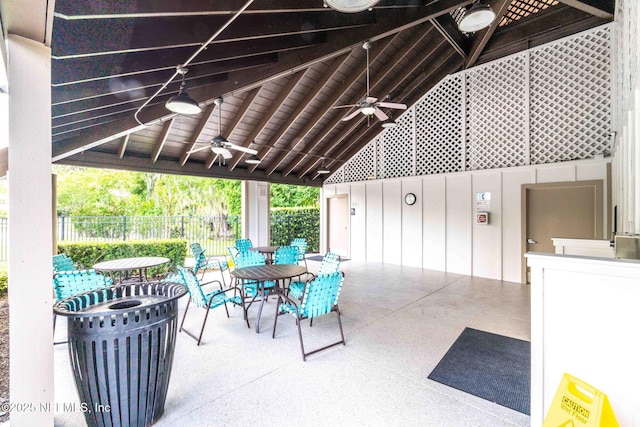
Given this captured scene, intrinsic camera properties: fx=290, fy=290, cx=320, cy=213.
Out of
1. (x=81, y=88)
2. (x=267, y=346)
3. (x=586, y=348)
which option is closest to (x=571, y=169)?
(x=586, y=348)

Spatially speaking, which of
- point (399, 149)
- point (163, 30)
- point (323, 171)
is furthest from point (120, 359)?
point (399, 149)

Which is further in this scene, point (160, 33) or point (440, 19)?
point (440, 19)

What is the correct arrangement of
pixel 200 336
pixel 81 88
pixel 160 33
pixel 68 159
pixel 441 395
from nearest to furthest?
1. pixel 441 395
2. pixel 160 33
3. pixel 81 88
4. pixel 200 336
5. pixel 68 159

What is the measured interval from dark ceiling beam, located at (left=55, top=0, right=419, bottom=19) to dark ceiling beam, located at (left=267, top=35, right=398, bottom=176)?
2.77m

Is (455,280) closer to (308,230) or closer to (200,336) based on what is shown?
(200,336)

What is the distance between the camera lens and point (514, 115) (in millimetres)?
6320

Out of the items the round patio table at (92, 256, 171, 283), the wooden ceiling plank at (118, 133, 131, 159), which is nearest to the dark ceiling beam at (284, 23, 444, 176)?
the wooden ceiling plank at (118, 133, 131, 159)

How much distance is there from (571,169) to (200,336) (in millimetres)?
7047

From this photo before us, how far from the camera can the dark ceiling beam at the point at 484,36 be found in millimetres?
4895

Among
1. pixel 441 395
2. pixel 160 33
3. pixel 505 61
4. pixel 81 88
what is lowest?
pixel 441 395

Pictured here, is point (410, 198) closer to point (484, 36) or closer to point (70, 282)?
point (484, 36)

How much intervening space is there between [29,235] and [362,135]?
7.87 meters

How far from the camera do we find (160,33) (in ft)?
8.79

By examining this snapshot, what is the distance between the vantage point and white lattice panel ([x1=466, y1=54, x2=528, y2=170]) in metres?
6.25
